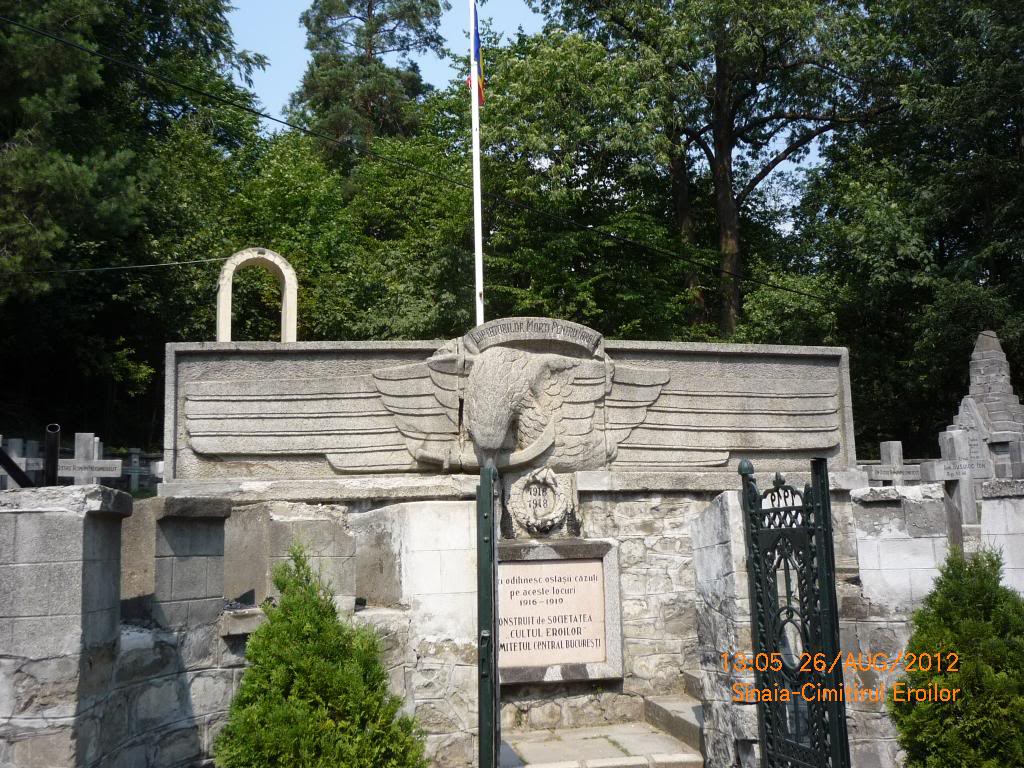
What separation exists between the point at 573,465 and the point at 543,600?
1191 millimetres

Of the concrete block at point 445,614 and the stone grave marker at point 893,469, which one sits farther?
the stone grave marker at point 893,469

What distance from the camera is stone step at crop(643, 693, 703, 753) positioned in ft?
17.7

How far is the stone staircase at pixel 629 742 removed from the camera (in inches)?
202

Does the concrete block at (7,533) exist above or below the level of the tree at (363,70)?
below

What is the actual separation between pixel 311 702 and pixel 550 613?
273 cm

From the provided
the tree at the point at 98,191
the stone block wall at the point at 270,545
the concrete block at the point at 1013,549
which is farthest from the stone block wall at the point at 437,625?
the tree at the point at 98,191

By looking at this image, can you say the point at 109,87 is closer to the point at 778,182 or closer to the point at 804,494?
the point at 778,182

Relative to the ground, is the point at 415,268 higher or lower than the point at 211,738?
higher

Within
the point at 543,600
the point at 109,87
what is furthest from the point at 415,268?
the point at 543,600

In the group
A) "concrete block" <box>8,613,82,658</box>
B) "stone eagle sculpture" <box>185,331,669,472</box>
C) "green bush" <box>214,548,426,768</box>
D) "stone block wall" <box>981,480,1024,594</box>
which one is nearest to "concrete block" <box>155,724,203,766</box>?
"green bush" <box>214,548,426,768</box>

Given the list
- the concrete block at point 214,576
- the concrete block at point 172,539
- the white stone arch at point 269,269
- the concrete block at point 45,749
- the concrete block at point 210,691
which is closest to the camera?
the concrete block at point 45,749

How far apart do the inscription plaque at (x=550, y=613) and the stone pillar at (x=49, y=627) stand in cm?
308

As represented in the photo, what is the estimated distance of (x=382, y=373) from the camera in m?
7.16

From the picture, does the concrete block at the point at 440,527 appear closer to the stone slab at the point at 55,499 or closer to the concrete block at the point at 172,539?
the concrete block at the point at 172,539
